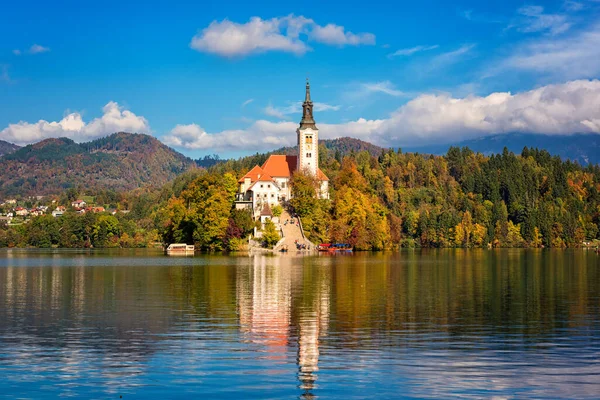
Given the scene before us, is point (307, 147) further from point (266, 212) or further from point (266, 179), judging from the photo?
point (266, 212)

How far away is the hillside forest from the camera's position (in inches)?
4555

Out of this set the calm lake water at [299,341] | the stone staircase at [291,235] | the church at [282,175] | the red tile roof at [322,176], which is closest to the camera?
the calm lake water at [299,341]

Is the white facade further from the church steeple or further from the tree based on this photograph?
the tree

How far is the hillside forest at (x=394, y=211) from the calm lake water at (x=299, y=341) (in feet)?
229

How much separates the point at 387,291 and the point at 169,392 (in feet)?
86.0

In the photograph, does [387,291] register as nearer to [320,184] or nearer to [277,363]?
[277,363]

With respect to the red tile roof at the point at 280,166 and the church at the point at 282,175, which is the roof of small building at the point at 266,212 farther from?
the red tile roof at the point at 280,166

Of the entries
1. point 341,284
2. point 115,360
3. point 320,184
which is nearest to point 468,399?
point 115,360

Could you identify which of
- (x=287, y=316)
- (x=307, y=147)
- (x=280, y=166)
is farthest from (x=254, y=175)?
(x=287, y=316)

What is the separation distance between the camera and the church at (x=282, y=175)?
123 meters

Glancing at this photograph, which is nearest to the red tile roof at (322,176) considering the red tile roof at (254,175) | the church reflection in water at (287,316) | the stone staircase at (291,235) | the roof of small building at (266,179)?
the roof of small building at (266,179)

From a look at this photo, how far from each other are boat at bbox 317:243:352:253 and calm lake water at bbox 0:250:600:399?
2529 inches

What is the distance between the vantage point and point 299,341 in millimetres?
24094

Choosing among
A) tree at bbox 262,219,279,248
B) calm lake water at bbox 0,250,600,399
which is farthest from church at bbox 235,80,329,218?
calm lake water at bbox 0,250,600,399
